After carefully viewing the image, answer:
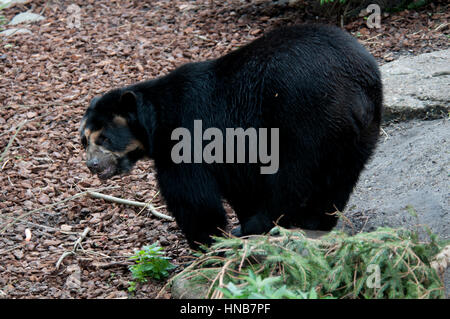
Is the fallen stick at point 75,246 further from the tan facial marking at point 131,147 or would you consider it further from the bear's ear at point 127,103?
the bear's ear at point 127,103

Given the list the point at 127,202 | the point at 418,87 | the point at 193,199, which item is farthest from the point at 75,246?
the point at 418,87

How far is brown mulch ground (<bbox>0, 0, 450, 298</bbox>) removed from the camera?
531cm

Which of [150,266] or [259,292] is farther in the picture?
[150,266]

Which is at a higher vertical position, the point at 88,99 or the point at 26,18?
the point at 26,18

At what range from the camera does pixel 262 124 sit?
4586 millimetres

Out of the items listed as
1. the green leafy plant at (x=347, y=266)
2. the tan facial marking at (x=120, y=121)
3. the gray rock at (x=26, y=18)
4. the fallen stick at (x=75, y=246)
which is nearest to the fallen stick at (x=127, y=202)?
the fallen stick at (x=75, y=246)

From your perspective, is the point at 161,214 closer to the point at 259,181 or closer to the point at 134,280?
the point at 134,280

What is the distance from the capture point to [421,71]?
7141 millimetres

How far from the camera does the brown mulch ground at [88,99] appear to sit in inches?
209

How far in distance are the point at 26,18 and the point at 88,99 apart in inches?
141

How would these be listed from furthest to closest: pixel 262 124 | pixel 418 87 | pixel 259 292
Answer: pixel 418 87, pixel 262 124, pixel 259 292

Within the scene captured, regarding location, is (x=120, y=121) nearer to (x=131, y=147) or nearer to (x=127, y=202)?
(x=131, y=147)

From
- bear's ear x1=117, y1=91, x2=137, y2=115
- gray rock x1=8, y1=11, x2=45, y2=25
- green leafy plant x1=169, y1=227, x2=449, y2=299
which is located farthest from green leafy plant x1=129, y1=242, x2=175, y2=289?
gray rock x1=8, y1=11, x2=45, y2=25
